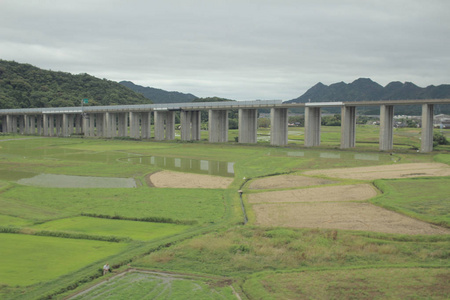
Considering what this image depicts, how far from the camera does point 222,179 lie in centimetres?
4025

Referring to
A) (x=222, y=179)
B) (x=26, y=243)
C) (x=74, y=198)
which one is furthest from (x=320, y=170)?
(x=26, y=243)

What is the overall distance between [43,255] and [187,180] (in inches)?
884

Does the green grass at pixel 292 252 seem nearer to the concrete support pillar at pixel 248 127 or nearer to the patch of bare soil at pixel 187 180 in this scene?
the patch of bare soil at pixel 187 180

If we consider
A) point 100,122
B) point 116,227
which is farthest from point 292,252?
point 100,122

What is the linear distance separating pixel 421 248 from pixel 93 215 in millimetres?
18267

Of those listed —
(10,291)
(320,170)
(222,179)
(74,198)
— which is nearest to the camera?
(10,291)

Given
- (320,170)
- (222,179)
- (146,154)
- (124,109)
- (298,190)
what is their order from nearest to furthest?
(298,190), (222,179), (320,170), (146,154), (124,109)

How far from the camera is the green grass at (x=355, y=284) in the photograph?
14.0 m

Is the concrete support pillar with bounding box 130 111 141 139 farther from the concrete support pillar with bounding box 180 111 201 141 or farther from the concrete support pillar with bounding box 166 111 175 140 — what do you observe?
the concrete support pillar with bounding box 180 111 201 141

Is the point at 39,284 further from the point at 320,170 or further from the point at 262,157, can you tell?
the point at 262,157

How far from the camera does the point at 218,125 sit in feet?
304

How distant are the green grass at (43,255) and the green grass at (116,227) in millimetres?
1548

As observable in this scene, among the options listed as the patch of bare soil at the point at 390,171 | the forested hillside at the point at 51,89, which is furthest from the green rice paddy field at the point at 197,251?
the forested hillside at the point at 51,89

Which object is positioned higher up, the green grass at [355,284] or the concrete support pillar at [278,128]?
the concrete support pillar at [278,128]
